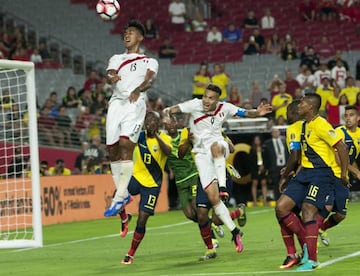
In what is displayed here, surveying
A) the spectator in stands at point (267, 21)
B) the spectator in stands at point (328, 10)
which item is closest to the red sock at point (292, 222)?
the spectator in stands at point (267, 21)

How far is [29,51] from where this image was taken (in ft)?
106

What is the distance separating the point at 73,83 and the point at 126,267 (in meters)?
19.5

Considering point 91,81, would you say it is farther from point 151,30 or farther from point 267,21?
point 267,21

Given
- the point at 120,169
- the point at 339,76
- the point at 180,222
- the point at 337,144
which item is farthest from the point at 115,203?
the point at 339,76

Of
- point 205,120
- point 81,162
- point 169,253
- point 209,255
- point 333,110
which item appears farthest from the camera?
point 333,110

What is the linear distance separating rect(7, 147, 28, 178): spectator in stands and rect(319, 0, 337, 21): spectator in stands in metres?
16.0

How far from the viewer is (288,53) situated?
3300 cm

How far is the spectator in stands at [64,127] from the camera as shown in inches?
1099

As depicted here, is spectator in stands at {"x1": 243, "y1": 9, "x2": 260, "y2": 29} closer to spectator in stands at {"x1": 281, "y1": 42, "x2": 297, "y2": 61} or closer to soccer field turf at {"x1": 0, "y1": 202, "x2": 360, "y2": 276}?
spectator in stands at {"x1": 281, "y1": 42, "x2": 297, "y2": 61}

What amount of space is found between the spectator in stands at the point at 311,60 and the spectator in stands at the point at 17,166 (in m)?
12.0

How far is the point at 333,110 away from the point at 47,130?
24.2 feet

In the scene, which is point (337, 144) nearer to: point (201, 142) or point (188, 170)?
point (201, 142)

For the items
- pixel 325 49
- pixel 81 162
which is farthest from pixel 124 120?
pixel 325 49

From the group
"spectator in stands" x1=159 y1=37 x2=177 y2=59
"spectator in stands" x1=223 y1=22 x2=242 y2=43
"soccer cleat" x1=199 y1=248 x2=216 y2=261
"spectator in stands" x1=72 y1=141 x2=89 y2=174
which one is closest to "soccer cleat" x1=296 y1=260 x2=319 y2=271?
"soccer cleat" x1=199 y1=248 x2=216 y2=261
